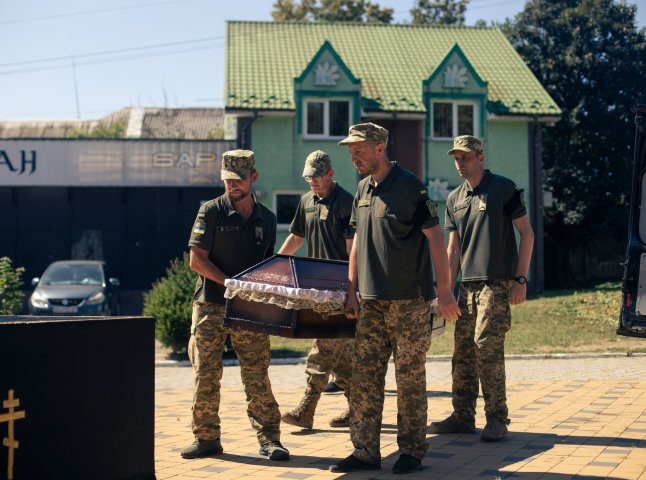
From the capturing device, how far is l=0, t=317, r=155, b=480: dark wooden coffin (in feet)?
14.9

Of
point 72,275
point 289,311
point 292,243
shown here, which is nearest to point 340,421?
point 292,243

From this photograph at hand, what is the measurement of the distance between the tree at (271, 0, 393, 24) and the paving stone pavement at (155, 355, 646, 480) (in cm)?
4412

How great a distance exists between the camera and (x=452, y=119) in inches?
1228

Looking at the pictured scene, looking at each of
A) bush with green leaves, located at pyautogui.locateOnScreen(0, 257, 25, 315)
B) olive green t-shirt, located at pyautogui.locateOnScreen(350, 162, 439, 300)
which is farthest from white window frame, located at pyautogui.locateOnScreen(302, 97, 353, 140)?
olive green t-shirt, located at pyautogui.locateOnScreen(350, 162, 439, 300)

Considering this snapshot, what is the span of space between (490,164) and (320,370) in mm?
23971

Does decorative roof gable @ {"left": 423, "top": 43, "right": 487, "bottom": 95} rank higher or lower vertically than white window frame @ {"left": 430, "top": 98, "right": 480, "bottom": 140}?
higher

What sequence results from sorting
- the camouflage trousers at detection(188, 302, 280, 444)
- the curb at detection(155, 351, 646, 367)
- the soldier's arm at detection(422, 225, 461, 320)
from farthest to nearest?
the curb at detection(155, 351, 646, 367), the camouflage trousers at detection(188, 302, 280, 444), the soldier's arm at detection(422, 225, 461, 320)

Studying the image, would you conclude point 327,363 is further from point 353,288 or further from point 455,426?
point 353,288

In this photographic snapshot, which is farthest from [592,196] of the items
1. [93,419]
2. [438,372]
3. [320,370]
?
[93,419]

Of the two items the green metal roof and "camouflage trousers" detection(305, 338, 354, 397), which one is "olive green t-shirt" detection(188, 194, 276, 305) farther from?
the green metal roof

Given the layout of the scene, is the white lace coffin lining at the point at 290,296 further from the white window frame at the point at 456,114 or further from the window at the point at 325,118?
the white window frame at the point at 456,114

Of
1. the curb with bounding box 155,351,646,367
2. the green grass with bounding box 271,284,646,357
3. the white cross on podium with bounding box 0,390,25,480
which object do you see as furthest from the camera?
the green grass with bounding box 271,284,646,357

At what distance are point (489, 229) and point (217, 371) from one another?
7.65 feet

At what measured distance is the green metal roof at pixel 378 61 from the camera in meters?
30.5
